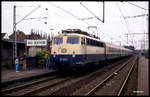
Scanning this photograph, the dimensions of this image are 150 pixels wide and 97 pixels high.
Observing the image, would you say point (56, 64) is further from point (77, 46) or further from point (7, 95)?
point (7, 95)

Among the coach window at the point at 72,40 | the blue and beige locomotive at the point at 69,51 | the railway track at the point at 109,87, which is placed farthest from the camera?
the coach window at the point at 72,40

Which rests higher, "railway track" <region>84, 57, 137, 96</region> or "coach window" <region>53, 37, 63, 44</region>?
"coach window" <region>53, 37, 63, 44</region>

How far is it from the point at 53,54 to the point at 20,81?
389 cm

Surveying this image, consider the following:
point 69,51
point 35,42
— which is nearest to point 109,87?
point 69,51

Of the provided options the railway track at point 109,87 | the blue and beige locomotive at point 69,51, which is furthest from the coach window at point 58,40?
the railway track at point 109,87

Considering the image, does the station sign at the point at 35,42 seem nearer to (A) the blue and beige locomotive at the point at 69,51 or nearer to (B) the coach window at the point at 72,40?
(A) the blue and beige locomotive at the point at 69,51

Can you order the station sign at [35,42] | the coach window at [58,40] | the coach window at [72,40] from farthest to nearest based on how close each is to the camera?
the station sign at [35,42], the coach window at [58,40], the coach window at [72,40]

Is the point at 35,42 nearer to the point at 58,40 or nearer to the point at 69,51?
the point at 58,40

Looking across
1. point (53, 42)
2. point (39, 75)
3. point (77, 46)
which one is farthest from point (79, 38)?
point (39, 75)

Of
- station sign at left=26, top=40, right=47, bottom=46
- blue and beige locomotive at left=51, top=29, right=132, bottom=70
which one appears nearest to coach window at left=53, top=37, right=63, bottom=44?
blue and beige locomotive at left=51, top=29, right=132, bottom=70

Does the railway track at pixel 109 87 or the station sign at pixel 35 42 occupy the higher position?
the station sign at pixel 35 42

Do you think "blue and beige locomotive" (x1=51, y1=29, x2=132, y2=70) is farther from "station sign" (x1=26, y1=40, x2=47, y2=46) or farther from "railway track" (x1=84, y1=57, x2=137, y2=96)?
"station sign" (x1=26, y1=40, x2=47, y2=46)

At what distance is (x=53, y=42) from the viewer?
58.6ft

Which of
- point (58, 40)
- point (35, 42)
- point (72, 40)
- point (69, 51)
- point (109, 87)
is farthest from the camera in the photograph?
point (35, 42)
